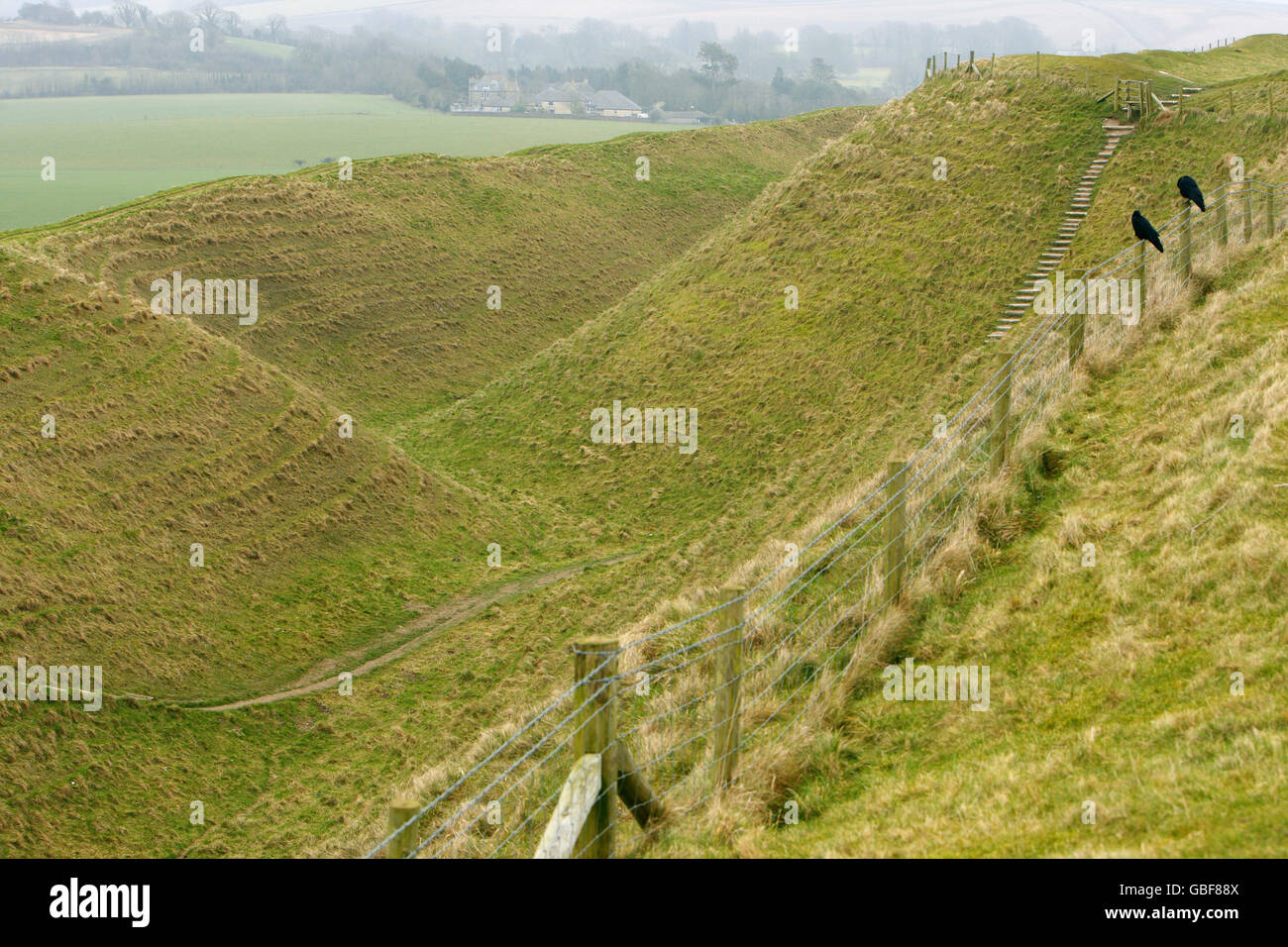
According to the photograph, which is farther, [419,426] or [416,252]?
[416,252]

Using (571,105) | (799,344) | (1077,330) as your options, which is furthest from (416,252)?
(571,105)

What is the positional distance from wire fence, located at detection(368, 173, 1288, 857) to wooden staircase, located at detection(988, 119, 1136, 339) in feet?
49.1

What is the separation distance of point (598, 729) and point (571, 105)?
534ft

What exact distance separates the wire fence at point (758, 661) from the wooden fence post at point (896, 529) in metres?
0.01

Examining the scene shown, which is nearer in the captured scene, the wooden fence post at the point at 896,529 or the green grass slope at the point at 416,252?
the wooden fence post at the point at 896,529

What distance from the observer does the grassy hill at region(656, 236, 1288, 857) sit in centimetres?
602

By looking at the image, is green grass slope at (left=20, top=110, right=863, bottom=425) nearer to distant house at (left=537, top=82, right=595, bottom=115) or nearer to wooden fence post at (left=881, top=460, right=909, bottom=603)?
wooden fence post at (left=881, top=460, right=909, bottom=603)

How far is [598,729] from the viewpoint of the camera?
609 cm

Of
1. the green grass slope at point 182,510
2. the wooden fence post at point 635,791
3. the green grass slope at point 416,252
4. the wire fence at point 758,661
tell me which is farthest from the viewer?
the green grass slope at point 416,252

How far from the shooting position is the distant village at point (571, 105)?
156375mm

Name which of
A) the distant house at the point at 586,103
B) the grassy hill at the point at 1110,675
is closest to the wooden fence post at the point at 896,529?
the grassy hill at the point at 1110,675

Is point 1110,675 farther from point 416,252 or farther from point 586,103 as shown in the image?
point 586,103

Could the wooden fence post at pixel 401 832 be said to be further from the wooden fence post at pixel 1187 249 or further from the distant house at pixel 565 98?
the distant house at pixel 565 98

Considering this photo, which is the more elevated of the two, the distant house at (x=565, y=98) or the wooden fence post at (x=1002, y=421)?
the distant house at (x=565, y=98)
